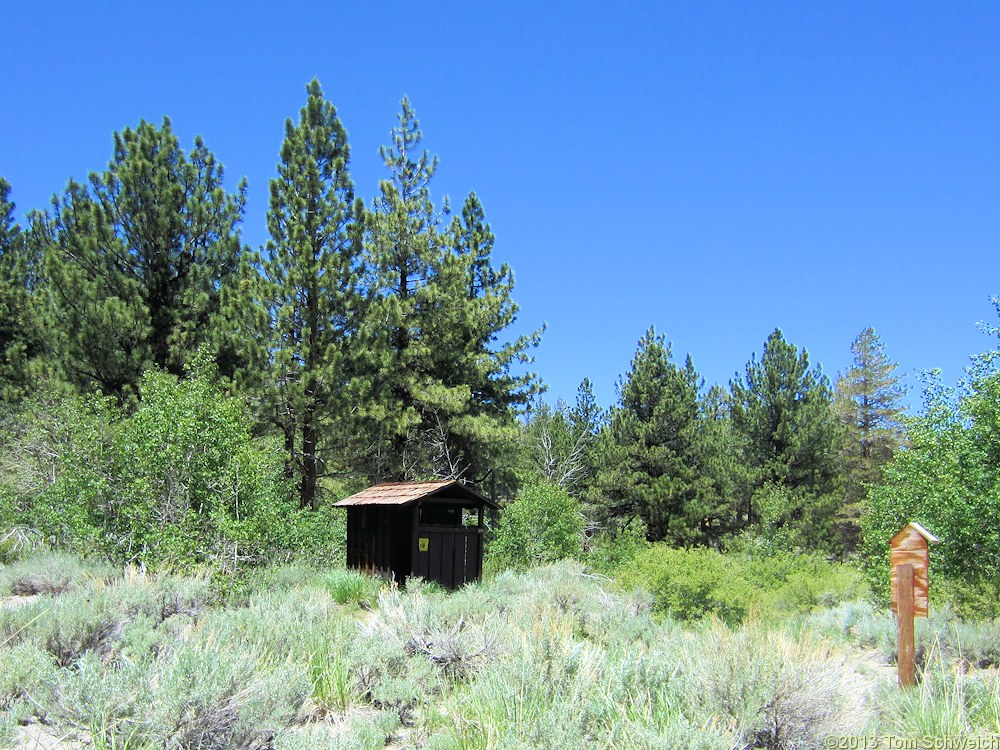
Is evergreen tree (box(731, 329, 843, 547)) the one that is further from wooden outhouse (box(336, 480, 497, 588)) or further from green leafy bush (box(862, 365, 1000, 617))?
green leafy bush (box(862, 365, 1000, 617))

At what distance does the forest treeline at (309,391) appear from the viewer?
44.7 ft

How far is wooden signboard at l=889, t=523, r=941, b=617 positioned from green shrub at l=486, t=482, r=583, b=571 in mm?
15168

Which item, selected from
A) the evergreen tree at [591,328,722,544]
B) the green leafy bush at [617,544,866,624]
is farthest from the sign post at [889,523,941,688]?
the evergreen tree at [591,328,722,544]

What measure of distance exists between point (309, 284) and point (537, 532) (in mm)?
9246

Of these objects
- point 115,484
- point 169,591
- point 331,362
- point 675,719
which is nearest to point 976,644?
point 675,719

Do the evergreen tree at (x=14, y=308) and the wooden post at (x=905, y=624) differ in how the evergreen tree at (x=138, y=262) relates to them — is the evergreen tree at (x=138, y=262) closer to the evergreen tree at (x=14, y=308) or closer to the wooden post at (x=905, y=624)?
the evergreen tree at (x=14, y=308)

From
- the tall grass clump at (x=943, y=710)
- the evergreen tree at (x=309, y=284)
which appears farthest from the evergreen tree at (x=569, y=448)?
the tall grass clump at (x=943, y=710)

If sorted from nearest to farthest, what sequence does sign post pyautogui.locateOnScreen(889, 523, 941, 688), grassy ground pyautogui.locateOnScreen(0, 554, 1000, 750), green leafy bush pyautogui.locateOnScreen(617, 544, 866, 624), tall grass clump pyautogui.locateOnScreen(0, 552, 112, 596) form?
grassy ground pyautogui.locateOnScreen(0, 554, 1000, 750), sign post pyautogui.locateOnScreen(889, 523, 941, 688), tall grass clump pyautogui.locateOnScreen(0, 552, 112, 596), green leafy bush pyautogui.locateOnScreen(617, 544, 866, 624)

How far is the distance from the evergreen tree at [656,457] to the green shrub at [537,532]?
4412 mm

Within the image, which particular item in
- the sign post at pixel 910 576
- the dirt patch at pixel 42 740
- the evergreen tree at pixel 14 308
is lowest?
the dirt patch at pixel 42 740

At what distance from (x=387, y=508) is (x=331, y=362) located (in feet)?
17.9

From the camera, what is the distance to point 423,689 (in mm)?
6887

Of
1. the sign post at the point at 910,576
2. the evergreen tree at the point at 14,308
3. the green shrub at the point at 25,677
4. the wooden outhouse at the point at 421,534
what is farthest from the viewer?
the evergreen tree at the point at 14,308

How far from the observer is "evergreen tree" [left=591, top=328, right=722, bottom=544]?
27031 mm
